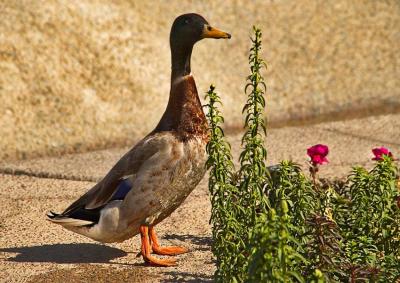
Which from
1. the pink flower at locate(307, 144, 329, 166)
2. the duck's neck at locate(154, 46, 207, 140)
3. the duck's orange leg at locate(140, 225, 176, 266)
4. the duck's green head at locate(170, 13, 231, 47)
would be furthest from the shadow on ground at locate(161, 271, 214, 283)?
the duck's green head at locate(170, 13, 231, 47)

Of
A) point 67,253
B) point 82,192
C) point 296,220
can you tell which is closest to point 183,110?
point 67,253

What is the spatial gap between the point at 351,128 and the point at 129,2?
2.93 meters

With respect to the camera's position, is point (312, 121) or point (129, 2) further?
point (129, 2)

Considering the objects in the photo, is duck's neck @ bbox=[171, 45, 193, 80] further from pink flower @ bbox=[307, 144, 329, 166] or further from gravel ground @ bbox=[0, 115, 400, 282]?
gravel ground @ bbox=[0, 115, 400, 282]

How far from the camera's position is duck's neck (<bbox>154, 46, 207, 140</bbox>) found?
6215mm

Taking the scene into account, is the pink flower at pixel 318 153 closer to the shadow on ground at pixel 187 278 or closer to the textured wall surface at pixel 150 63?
the shadow on ground at pixel 187 278

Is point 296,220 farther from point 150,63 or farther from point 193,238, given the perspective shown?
point 150,63

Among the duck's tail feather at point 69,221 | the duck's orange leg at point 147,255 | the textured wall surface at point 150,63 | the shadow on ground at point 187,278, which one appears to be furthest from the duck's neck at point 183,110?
the textured wall surface at point 150,63

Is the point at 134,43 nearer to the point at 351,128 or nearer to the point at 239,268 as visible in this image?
the point at 351,128

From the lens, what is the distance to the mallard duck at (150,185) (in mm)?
6078

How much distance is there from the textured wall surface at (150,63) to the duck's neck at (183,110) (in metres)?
3.02

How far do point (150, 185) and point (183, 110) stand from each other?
56 cm

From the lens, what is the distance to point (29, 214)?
23.9 feet

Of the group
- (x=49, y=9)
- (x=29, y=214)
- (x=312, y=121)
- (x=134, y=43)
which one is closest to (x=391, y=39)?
(x=312, y=121)
